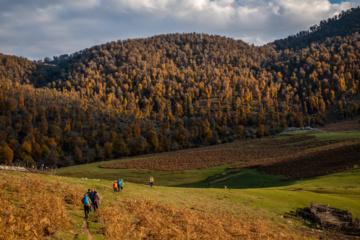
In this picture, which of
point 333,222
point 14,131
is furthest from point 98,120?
point 333,222

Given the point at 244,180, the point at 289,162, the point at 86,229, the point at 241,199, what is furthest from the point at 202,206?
the point at 289,162

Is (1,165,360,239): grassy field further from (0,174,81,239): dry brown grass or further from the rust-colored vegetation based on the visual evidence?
the rust-colored vegetation

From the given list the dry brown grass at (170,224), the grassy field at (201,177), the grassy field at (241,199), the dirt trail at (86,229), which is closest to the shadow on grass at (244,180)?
A: the grassy field at (201,177)

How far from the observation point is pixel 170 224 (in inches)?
772

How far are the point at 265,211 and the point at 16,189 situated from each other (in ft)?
82.8

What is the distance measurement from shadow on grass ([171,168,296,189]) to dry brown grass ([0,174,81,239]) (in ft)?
134

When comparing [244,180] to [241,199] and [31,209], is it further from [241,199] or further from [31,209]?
[31,209]

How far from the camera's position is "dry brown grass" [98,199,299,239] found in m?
17.2

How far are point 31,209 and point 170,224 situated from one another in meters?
9.60

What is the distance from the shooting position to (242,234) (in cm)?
2117

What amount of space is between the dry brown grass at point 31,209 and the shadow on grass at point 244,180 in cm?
4078

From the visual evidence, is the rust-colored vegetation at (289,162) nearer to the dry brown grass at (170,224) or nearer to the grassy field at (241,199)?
the grassy field at (241,199)

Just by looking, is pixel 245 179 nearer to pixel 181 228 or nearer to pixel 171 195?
pixel 171 195

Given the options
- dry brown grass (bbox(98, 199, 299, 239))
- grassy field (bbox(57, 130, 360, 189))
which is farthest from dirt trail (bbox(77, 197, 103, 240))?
grassy field (bbox(57, 130, 360, 189))
